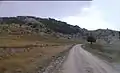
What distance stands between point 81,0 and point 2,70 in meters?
12.7

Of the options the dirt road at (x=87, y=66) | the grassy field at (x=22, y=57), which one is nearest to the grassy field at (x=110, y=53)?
the dirt road at (x=87, y=66)

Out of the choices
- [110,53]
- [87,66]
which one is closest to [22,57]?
[87,66]

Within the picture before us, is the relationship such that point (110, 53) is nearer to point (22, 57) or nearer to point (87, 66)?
point (22, 57)

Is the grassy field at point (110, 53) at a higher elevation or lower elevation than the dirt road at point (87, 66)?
lower

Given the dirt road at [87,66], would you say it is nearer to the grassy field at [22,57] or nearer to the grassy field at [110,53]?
the grassy field at [22,57]

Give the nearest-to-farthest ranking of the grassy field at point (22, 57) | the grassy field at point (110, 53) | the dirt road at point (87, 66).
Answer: the dirt road at point (87, 66) < the grassy field at point (22, 57) < the grassy field at point (110, 53)

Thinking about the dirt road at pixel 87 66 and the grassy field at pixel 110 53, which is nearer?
the dirt road at pixel 87 66

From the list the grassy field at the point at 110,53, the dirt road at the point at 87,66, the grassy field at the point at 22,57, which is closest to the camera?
the dirt road at the point at 87,66

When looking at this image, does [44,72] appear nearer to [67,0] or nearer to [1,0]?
[67,0]

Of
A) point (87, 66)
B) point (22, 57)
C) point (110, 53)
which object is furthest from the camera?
point (110, 53)

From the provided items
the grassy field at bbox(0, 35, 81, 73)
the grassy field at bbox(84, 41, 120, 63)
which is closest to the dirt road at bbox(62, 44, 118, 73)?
the grassy field at bbox(0, 35, 81, 73)

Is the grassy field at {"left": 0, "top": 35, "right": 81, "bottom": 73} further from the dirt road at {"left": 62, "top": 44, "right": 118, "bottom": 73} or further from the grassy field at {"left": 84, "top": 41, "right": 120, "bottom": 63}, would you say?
the grassy field at {"left": 84, "top": 41, "right": 120, "bottom": 63}

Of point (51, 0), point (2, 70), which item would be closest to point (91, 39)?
point (2, 70)

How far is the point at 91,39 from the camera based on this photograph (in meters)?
119
